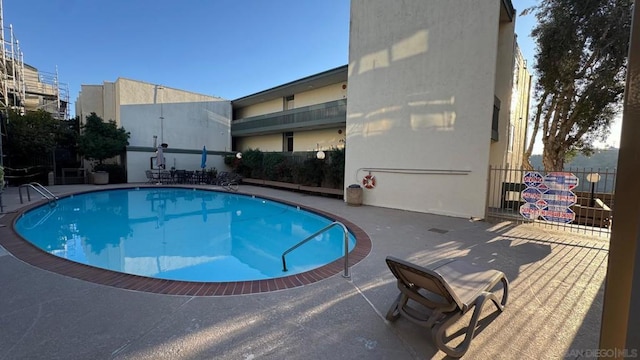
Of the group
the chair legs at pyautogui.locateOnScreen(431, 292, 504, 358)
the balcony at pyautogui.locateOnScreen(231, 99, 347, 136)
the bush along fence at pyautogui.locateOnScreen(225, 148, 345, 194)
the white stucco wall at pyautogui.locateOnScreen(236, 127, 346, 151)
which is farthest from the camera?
the white stucco wall at pyautogui.locateOnScreen(236, 127, 346, 151)

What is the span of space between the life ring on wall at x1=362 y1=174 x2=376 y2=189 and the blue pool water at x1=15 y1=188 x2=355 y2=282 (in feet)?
9.36

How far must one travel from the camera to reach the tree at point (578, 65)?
1041 centimetres

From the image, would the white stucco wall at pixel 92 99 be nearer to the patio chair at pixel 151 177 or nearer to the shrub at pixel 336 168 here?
→ the patio chair at pixel 151 177

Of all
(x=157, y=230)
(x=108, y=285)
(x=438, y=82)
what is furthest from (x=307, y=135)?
(x=108, y=285)

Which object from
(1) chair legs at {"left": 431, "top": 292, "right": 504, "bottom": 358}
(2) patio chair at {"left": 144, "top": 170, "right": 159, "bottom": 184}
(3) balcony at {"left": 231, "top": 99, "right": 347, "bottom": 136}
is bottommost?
(1) chair legs at {"left": 431, "top": 292, "right": 504, "bottom": 358}

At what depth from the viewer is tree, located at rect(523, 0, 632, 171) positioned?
10.4 metres

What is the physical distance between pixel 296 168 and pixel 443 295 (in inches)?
527

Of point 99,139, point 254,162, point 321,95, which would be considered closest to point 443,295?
point 321,95

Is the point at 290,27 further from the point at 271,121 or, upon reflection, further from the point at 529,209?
the point at 529,209

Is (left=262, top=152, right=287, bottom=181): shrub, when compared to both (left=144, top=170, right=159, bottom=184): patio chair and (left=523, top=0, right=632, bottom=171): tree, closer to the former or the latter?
(left=144, top=170, right=159, bottom=184): patio chair

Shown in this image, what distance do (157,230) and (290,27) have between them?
11398 mm

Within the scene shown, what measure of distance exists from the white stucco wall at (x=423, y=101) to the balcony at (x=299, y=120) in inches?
142

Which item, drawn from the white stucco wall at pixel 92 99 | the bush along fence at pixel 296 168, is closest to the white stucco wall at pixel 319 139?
the bush along fence at pixel 296 168

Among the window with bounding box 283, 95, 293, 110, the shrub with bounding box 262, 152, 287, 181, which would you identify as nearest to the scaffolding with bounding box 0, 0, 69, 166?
the shrub with bounding box 262, 152, 287, 181
